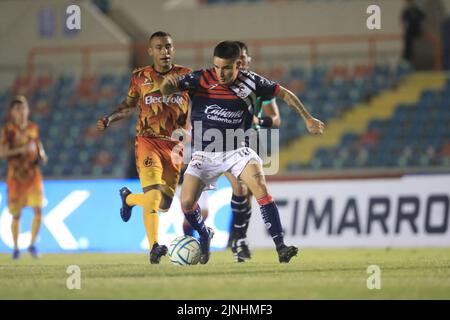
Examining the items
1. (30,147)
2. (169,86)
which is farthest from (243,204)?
(30,147)

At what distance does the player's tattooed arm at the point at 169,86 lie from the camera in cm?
927

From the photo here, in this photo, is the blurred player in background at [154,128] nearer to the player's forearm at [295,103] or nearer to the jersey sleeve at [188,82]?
the jersey sleeve at [188,82]

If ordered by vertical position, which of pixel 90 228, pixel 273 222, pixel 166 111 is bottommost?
pixel 90 228

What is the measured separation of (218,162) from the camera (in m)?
9.44

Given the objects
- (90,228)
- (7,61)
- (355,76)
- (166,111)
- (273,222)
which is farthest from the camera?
(7,61)

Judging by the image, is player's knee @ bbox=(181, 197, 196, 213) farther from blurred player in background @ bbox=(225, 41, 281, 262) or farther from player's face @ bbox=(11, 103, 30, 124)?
player's face @ bbox=(11, 103, 30, 124)

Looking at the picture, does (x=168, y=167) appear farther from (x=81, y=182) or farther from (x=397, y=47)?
(x=397, y=47)

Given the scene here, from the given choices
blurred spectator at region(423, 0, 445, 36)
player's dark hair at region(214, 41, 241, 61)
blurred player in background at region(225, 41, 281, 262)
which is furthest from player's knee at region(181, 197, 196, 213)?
blurred spectator at region(423, 0, 445, 36)

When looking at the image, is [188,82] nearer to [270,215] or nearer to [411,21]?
[270,215]

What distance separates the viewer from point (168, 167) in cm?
1030

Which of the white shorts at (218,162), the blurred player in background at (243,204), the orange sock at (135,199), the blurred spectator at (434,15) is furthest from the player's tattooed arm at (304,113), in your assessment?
the blurred spectator at (434,15)

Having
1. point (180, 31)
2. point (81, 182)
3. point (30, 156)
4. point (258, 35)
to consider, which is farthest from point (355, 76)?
point (30, 156)

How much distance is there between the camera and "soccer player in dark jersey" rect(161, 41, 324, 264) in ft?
30.2

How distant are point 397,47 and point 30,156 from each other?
11.4 meters
